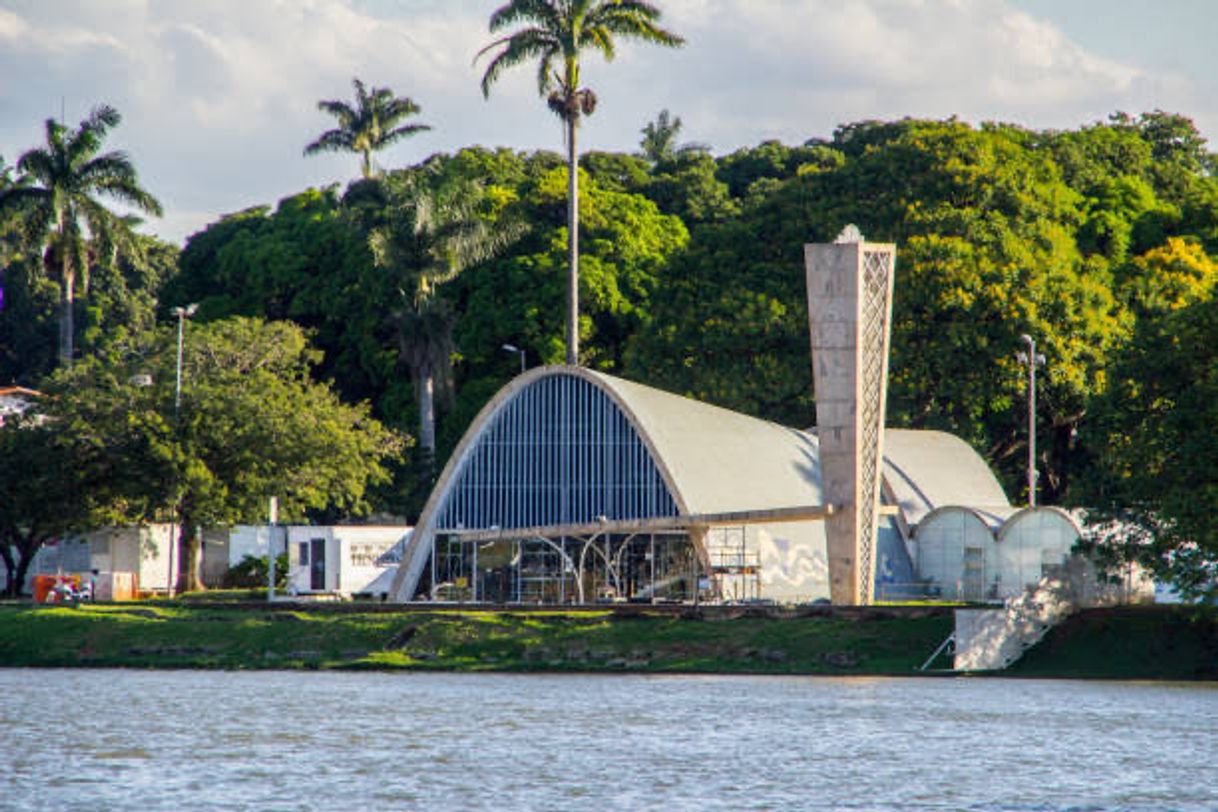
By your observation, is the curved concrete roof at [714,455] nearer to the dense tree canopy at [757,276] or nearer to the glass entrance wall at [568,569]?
the glass entrance wall at [568,569]

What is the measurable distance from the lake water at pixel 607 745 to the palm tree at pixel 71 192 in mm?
42282

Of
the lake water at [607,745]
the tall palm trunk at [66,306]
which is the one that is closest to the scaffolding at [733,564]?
the lake water at [607,745]

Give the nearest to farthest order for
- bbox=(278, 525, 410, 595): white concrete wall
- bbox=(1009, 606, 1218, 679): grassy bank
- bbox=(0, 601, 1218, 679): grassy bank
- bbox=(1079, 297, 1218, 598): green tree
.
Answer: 1. bbox=(1079, 297, 1218, 598): green tree
2. bbox=(1009, 606, 1218, 679): grassy bank
3. bbox=(0, 601, 1218, 679): grassy bank
4. bbox=(278, 525, 410, 595): white concrete wall

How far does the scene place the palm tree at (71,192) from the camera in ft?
262

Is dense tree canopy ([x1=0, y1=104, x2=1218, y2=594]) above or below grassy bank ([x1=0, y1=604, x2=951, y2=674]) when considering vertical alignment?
above

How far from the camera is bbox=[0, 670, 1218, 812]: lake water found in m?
24.1

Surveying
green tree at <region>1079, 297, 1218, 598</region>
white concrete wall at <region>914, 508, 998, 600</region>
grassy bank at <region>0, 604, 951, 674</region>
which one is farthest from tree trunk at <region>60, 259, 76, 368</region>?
green tree at <region>1079, 297, 1218, 598</region>

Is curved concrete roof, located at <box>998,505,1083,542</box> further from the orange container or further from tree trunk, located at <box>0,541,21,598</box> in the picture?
tree trunk, located at <box>0,541,21,598</box>

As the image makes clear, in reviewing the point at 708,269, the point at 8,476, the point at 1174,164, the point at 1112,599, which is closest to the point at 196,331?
the point at 8,476

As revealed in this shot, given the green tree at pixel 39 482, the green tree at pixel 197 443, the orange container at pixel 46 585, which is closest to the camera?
the orange container at pixel 46 585

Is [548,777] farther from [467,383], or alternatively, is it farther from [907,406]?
[467,383]

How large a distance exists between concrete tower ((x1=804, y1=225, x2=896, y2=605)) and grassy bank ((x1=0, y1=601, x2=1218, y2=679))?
2.19 m

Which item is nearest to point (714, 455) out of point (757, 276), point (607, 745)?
point (757, 276)

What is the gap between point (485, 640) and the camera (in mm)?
46219
